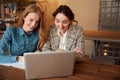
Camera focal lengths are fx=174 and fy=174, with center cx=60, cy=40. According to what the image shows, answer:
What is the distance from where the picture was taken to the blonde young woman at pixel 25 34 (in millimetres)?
1459

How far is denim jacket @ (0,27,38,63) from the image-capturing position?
1506mm

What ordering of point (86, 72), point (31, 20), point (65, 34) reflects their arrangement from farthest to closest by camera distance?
1. point (65, 34)
2. point (31, 20)
3. point (86, 72)

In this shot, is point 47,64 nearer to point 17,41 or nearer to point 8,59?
point 8,59

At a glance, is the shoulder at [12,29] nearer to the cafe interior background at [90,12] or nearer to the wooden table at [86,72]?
the wooden table at [86,72]

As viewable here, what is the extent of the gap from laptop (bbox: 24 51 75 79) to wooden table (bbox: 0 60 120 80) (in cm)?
6

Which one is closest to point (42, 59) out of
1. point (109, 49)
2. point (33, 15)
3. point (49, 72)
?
point (49, 72)

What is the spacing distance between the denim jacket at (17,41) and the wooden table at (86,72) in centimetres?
30

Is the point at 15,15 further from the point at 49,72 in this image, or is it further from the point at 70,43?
the point at 49,72

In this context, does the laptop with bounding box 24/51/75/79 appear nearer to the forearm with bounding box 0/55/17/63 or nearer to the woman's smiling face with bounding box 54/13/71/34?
the forearm with bounding box 0/55/17/63

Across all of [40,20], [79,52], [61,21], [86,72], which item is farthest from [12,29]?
[86,72]

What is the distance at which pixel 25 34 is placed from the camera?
5.08 feet

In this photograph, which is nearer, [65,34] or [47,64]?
[47,64]

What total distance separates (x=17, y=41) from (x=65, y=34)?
435 millimetres

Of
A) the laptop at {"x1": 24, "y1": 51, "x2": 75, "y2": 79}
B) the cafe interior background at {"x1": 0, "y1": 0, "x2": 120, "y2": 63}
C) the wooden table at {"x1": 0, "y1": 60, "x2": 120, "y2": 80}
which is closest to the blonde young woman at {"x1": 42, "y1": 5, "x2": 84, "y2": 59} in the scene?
the wooden table at {"x1": 0, "y1": 60, "x2": 120, "y2": 80}
